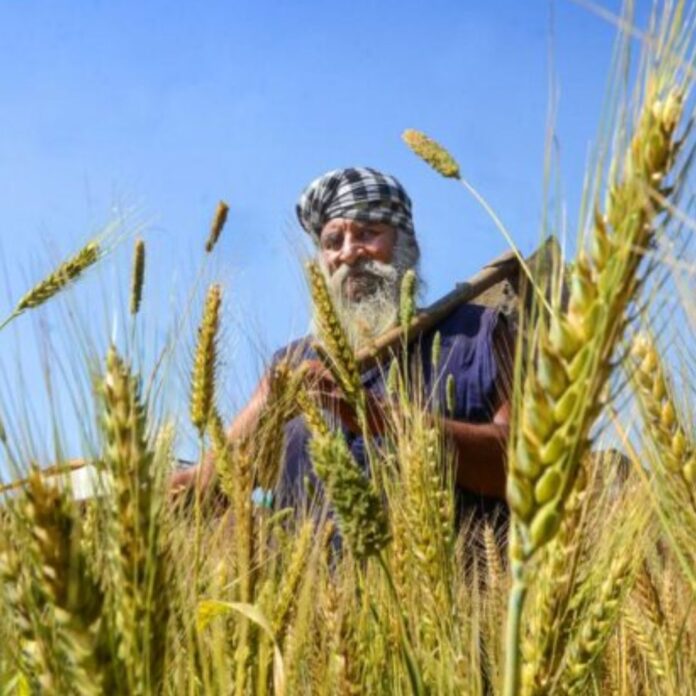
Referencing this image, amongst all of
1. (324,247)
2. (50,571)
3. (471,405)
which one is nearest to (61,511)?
(50,571)

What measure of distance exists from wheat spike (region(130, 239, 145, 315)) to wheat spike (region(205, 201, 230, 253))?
227mm

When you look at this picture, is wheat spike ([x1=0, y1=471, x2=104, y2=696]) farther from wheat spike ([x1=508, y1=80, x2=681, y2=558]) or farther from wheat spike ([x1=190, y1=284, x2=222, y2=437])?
wheat spike ([x1=190, y1=284, x2=222, y2=437])

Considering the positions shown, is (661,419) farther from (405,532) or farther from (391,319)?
(391,319)

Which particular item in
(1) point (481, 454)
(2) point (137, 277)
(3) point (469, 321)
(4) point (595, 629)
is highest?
(3) point (469, 321)

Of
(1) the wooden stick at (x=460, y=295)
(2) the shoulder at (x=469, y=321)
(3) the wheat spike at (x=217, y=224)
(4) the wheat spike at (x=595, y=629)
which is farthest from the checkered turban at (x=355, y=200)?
(4) the wheat spike at (x=595, y=629)

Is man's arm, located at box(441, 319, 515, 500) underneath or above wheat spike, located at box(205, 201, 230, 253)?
underneath

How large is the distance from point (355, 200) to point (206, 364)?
3.08 m

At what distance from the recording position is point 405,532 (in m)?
1.57

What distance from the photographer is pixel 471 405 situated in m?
3.98

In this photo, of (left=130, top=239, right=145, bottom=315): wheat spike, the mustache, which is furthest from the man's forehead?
(left=130, top=239, right=145, bottom=315): wheat spike

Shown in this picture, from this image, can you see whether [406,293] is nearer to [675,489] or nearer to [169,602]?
[675,489]

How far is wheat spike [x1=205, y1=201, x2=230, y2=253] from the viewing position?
108 inches

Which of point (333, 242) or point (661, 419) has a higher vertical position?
point (333, 242)

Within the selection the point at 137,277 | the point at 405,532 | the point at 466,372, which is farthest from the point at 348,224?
the point at 405,532
